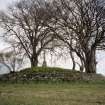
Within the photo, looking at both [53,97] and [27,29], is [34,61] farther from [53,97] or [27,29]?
[53,97]

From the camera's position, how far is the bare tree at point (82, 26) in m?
32.8

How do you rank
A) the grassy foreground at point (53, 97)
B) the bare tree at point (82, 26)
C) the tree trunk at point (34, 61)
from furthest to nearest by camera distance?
the tree trunk at point (34, 61) → the bare tree at point (82, 26) → the grassy foreground at point (53, 97)

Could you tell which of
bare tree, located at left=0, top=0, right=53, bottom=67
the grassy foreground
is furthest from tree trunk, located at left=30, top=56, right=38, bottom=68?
the grassy foreground

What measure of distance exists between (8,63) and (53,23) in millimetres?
31863

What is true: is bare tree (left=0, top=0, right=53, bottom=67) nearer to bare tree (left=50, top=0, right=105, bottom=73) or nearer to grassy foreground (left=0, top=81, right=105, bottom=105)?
bare tree (left=50, top=0, right=105, bottom=73)

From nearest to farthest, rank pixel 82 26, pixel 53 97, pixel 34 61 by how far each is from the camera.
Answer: pixel 53 97, pixel 82 26, pixel 34 61

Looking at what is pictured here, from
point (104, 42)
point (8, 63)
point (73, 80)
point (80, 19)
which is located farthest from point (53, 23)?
point (8, 63)

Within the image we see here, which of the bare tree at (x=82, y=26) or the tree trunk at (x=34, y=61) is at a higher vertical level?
the bare tree at (x=82, y=26)

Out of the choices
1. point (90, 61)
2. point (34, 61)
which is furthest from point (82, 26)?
point (34, 61)

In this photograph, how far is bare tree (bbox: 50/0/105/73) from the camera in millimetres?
32750

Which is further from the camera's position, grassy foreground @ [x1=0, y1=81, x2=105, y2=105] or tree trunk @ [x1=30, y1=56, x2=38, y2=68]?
tree trunk @ [x1=30, y1=56, x2=38, y2=68]

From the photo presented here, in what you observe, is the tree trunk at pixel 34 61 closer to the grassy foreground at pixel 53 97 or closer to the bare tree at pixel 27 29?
the bare tree at pixel 27 29

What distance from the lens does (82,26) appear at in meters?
33.2

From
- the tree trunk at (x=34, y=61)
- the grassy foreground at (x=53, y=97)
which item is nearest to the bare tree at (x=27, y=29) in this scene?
the tree trunk at (x=34, y=61)
